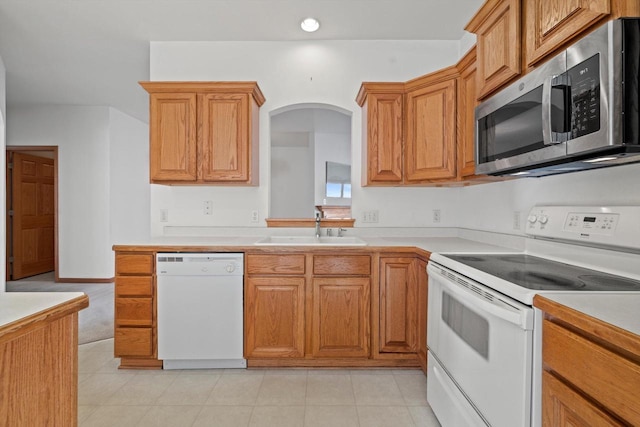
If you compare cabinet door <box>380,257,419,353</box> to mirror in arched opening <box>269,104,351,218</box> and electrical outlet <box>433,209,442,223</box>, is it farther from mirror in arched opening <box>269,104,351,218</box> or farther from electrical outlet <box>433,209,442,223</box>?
mirror in arched opening <box>269,104,351,218</box>

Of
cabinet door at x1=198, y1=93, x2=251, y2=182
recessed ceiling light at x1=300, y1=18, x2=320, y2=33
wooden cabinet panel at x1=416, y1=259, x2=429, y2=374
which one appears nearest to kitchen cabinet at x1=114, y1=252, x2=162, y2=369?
cabinet door at x1=198, y1=93, x2=251, y2=182

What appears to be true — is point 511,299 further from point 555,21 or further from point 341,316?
point 341,316

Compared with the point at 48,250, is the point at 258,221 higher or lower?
higher

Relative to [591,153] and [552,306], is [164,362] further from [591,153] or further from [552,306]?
[591,153]

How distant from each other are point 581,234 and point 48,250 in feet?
23.6

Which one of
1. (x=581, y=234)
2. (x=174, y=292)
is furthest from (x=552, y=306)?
(x=174, y=292)

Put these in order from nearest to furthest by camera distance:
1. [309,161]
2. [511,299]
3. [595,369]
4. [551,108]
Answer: [595,369], [511,299], [551,108], [309,161]

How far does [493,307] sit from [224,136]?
2224mm

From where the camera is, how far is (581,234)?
1556mm

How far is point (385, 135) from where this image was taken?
108 inches

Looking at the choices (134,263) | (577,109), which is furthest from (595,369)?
(134,263)

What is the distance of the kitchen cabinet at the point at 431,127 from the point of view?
8.16 ft

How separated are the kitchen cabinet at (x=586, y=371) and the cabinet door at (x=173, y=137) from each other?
248 cm

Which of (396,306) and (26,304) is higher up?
(26,304)
